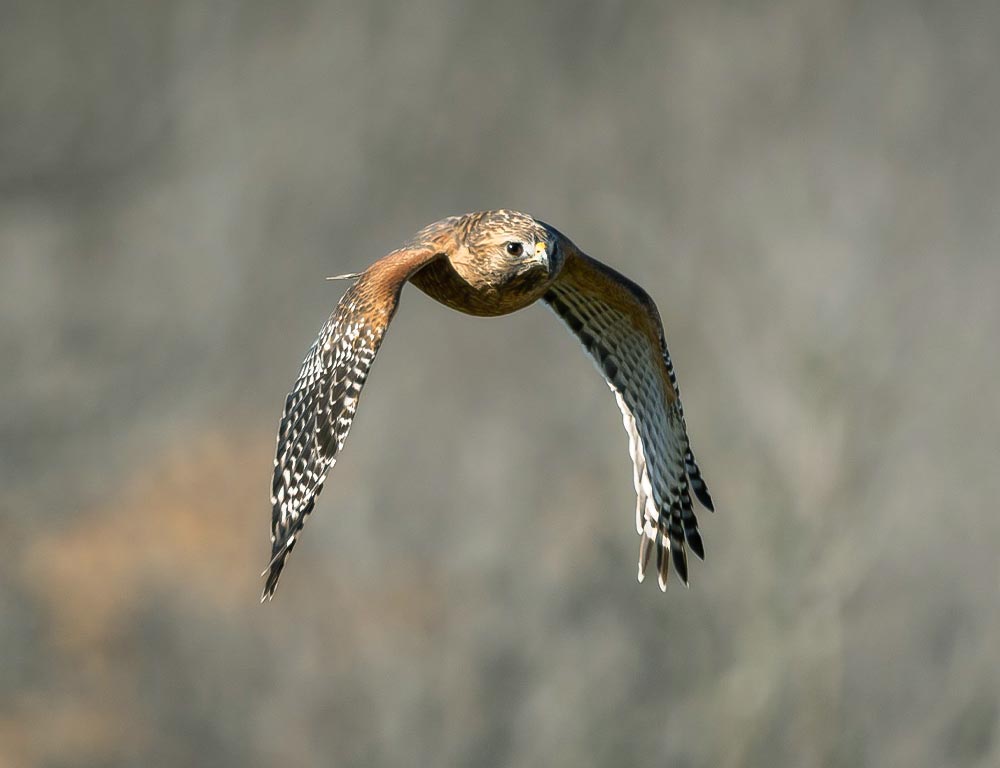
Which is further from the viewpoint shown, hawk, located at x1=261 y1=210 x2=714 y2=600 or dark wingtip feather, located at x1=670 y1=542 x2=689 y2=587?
dark wingtip feather, located at x1=670 y1=542 x2=689 y2=587

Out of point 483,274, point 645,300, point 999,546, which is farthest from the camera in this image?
point 999,546

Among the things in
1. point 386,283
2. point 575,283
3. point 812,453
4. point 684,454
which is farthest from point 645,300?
point 812,453

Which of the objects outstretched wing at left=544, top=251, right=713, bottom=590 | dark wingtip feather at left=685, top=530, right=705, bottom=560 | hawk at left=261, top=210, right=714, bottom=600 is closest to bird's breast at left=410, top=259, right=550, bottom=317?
hawk at left=261, top=210, right=714, bottom=600

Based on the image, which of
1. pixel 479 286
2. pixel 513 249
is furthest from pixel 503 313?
pixel 513 249

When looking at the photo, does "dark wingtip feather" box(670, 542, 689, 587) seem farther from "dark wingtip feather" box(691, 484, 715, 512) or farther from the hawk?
"dark wingtip feather" box(691, 484, 715, 512)

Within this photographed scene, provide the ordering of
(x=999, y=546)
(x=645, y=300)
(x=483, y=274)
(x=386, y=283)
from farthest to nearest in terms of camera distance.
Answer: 1. (x=999, y=546)
2. (x=645, y=300)
3. (x=483, y=274)
4. (x=386, y=283)

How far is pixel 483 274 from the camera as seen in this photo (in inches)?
187

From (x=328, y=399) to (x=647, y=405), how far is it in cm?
166

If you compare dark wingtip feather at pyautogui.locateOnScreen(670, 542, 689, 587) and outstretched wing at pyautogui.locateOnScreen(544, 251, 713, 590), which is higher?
outstretched wing at pyautogui.locateOnScreen(544, 251, 713, 590)

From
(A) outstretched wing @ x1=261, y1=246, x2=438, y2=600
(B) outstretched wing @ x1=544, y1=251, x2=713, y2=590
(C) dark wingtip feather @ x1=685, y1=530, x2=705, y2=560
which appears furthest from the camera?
(C) dark wingtip feather @ x1=685, y1=530, x2=705, y2=560

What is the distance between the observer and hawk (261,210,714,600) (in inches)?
173

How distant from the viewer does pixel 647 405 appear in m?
5.73

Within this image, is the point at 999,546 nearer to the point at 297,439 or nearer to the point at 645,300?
the point at 645,300

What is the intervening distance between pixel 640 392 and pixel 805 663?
20.3 ft
